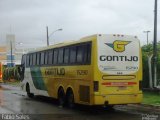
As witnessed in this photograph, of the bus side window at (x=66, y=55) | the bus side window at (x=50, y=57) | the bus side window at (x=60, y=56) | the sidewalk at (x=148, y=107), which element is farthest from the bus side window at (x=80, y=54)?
the bus side window at (x=50, y=57)

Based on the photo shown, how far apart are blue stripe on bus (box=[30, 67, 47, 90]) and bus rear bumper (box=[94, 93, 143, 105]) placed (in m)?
7.07

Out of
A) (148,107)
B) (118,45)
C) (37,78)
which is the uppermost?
(118,45)

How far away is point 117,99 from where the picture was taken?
17.3m

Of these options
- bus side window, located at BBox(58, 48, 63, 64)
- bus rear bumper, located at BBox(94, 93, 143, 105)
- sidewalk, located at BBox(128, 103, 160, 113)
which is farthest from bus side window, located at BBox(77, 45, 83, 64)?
sidewalk, located at BBox(128, 103, 160, 113)

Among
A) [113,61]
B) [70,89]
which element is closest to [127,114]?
[113,61]

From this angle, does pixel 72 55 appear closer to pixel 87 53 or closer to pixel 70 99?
pixel 87 53

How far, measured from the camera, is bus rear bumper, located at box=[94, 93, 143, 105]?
16.9m

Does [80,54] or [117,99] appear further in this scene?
[80,54]

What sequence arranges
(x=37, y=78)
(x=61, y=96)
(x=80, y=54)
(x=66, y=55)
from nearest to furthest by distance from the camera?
1. (x=80, y=54)
2. (x=66, y=55)
3. (x=61, y=96)
4. (x=37, y=78)

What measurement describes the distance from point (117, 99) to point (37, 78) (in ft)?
Result: 29.0

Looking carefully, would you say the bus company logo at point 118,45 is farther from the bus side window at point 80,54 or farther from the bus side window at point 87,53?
the bus side window at point 80,54

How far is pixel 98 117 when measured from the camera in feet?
54.1

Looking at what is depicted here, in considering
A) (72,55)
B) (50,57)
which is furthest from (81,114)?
(50,57)

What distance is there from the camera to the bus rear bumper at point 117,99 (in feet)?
55.6
